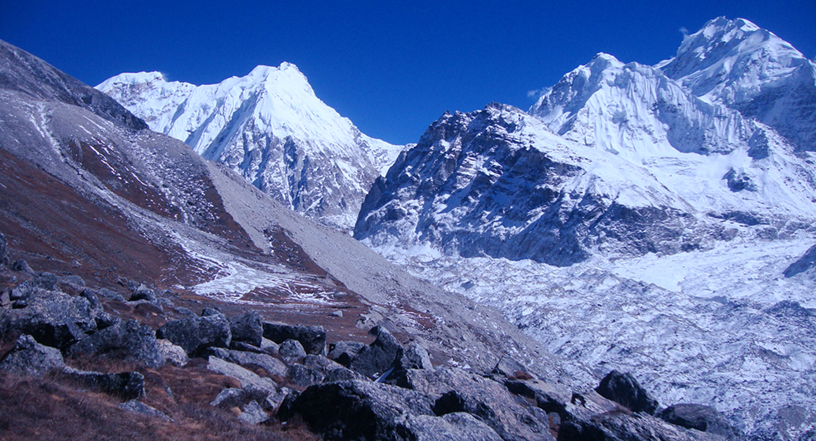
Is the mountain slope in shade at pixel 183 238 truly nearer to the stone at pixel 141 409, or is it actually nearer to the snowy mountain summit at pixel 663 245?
the snowy mountain summit at pixel 663 245

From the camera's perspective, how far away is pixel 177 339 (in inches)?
696

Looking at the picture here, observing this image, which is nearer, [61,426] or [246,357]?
[61,426]

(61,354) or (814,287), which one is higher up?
(814,287)

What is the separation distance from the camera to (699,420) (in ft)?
81.9

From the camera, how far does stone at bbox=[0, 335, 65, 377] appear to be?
10.9 metres

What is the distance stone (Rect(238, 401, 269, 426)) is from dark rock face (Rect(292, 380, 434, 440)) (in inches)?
Result: 44.7

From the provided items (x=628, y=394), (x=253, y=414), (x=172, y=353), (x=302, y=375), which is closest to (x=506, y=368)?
(x=628, y=394)

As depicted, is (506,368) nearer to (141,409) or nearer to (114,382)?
(141,409)

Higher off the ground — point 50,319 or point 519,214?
point 519,214

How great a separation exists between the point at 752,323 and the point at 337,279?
70138 mm

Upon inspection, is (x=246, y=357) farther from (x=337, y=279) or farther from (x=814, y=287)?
(x=814, y=287)

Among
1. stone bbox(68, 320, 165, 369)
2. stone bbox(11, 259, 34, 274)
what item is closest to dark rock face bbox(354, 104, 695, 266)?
stone bbox(11, 259, 34, 274)

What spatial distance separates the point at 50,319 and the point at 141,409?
16.1 feet

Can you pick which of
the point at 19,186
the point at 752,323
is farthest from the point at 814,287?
the point at 19,186
